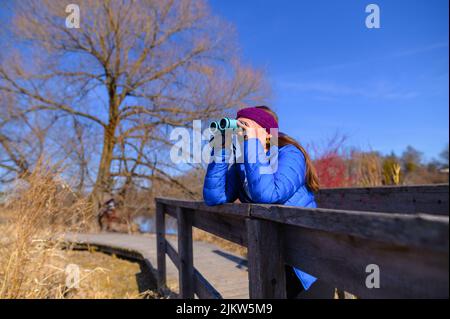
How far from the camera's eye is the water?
10653 mm

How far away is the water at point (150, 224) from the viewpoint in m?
10.7

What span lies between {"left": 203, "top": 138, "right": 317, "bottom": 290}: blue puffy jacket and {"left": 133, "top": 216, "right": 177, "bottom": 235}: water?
8406 mm

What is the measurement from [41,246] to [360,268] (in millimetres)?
3192

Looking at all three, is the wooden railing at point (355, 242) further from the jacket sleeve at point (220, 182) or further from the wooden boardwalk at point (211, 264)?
the wooden boardwalk at point (211, 264)

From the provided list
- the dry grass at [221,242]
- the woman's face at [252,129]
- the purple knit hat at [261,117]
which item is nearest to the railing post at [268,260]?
the woman's face at [252,129]

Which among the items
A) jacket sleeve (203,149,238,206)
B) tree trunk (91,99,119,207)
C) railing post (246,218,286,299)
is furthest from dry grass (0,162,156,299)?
tree trunk (91,99,119,207)

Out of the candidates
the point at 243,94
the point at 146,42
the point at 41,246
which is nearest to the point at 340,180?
the point at 243,94

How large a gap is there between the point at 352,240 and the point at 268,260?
1.47ft

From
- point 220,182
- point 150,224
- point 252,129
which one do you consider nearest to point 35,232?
point 220,182

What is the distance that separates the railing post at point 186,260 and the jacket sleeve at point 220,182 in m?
0.87

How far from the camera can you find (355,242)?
0.91m

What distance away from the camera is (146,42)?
1105 centimetres

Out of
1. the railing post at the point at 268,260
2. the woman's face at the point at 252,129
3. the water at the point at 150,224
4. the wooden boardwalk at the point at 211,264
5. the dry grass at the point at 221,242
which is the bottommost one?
the water at the point at 150,224
